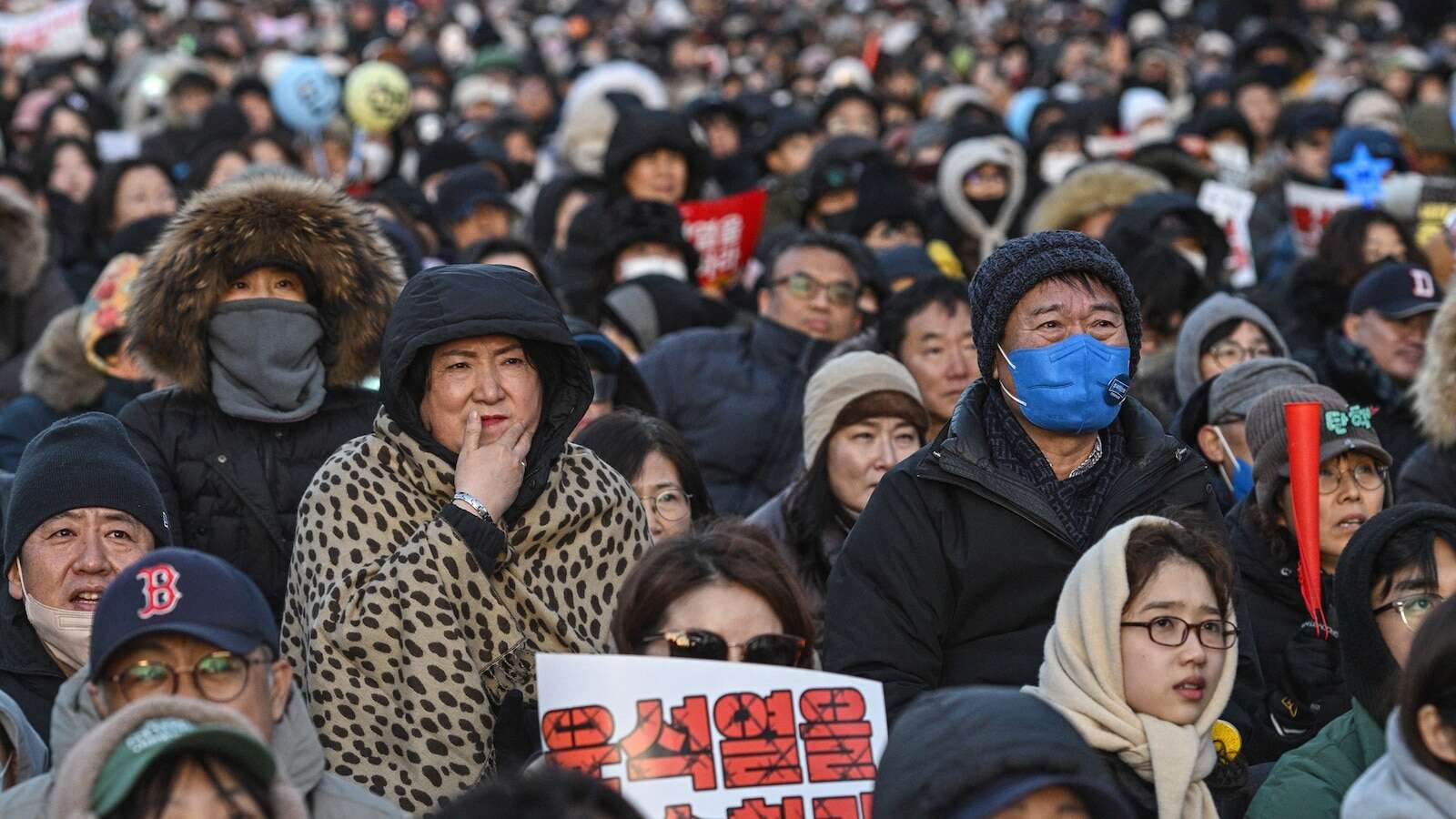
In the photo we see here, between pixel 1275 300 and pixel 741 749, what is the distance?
20.0ft

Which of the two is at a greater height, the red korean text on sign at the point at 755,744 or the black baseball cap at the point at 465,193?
the black baseball cap at the point at 465,193

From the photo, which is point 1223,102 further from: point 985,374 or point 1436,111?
point 985,374

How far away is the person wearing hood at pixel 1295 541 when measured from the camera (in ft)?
18.6

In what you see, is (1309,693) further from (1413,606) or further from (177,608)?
(177,608)

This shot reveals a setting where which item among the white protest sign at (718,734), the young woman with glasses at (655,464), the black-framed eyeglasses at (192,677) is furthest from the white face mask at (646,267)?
the black-framed eyeglasses at (192,677)

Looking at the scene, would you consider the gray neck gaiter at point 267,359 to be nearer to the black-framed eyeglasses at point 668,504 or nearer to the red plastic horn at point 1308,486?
the black-framed eyeglasses at point 668,504

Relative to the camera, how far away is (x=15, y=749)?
4.38m

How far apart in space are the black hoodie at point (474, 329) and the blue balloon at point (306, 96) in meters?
9.39

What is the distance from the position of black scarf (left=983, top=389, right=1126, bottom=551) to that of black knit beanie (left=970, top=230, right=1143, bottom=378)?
0.16 metres

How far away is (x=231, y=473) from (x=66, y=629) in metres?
0.83

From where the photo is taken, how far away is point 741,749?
404cm

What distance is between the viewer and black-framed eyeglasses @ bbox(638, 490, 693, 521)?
6055 millimetres

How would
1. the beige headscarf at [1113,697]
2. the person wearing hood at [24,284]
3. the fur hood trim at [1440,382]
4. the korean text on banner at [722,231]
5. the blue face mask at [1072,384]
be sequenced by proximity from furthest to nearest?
the korean text on banner at [722,231] < the person wearing hood at [24,284] < the fur hood trim at [1440,382] < the blue face mask at [1072,384] < the beige headscarf at [1113,697]

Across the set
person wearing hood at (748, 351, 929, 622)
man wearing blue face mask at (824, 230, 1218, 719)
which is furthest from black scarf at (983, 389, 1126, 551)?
person wearing hood at (748, 351, 929, 622)
